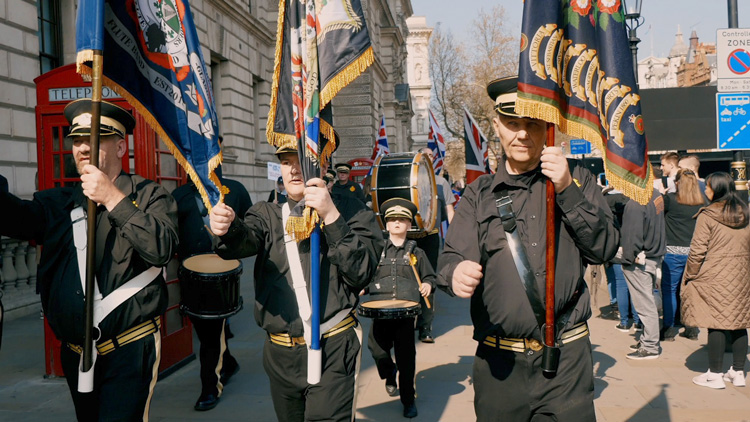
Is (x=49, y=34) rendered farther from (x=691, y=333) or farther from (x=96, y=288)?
(x=691, y=333)

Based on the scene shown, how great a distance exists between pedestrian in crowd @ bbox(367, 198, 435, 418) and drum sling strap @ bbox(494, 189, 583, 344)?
2.57 metres

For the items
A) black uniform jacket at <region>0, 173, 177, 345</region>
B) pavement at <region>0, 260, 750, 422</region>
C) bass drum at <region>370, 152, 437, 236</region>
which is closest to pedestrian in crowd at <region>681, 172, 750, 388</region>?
pavement at <region>0, 260, 750, 422</region>

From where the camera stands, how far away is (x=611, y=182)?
2990 millimetres

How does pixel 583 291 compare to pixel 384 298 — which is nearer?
pixel 583 291

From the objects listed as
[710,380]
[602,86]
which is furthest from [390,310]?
[710,380]

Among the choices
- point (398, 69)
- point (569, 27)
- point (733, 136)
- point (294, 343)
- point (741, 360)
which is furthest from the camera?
point (398, 69)

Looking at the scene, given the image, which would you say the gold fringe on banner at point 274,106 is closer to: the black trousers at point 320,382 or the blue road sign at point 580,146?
the black trousers at point 320,382

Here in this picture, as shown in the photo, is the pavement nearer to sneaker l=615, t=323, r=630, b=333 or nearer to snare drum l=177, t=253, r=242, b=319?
sneaker l=615, t=323, r=630, b=333

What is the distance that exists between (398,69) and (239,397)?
44.6m

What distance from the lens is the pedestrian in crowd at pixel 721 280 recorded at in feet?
19.7

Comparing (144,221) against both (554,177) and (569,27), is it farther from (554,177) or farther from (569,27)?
(569,27)

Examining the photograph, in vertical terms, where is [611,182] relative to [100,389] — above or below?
above

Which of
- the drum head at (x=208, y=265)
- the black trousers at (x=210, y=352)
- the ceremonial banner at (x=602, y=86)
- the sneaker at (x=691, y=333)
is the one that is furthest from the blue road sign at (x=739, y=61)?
the black trousers at (x=210, y=352)

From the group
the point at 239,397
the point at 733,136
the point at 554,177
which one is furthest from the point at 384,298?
the point at 733,136
